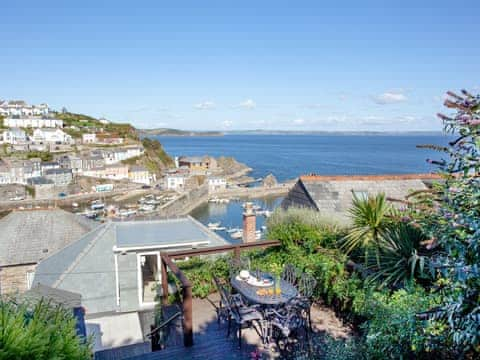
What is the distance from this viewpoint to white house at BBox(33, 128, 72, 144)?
3903 inches

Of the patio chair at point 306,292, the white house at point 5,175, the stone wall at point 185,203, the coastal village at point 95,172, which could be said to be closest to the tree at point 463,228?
the patio chair at point 306,292

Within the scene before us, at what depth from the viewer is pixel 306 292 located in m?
5.66

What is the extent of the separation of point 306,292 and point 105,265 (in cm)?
655

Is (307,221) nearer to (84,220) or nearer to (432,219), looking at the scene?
(432,219)

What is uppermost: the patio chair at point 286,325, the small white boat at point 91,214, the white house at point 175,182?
the patio chair at point 286,325

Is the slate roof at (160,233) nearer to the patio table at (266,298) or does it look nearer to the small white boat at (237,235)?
the patio table at (266,298)

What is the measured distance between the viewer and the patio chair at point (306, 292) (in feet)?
16.9

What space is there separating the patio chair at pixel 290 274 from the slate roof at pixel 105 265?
3.33m

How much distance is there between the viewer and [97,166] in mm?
81125

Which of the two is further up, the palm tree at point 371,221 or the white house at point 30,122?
the white house at point 30,122

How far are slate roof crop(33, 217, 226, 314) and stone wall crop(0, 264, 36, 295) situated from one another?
3740 mm

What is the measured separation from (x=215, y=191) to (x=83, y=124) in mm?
85726

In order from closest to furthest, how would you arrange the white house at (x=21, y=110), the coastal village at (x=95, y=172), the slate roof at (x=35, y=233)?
the slate roof at (x=35, y=233) → the coastal village at (x=95, y=172) → the white house at (x=21, y=110)

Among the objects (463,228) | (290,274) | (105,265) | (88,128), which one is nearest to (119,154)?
(88,128)
